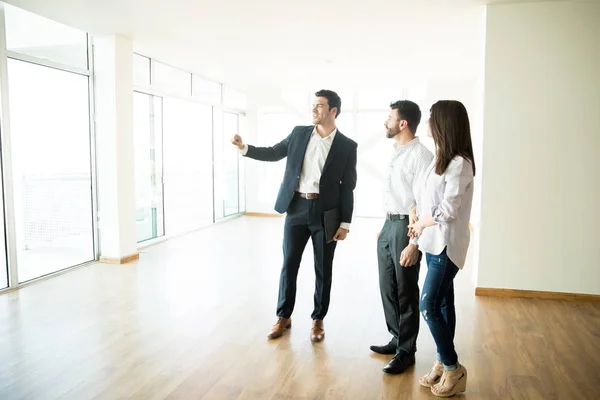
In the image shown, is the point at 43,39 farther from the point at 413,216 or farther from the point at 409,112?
the point at 413,216

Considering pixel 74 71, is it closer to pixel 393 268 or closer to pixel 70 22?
pixel 70 22

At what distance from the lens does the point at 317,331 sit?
3.34 meters

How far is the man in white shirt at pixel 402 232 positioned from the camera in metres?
2.73

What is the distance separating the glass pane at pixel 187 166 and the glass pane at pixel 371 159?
312 centimetres

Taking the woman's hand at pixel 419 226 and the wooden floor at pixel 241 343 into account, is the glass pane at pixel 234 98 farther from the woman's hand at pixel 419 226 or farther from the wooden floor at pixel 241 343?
the woman's hand at pixel 419 226

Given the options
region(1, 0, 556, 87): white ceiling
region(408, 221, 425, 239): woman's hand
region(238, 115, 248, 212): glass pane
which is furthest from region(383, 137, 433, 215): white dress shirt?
region(238, 115, 248, 212): glass pane

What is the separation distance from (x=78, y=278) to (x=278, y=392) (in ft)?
10.6

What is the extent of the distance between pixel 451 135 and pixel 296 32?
3.55 metres

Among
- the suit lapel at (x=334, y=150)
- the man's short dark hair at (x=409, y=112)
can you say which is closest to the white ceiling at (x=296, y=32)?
the suit lapel at (x=334, y=150)

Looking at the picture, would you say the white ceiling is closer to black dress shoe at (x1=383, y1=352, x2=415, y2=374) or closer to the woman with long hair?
the woman with long hair

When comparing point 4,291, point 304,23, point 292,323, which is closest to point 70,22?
point 304,23

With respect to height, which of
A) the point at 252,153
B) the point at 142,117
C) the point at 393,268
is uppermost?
the point at 142,117

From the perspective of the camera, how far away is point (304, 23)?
16.6 ft

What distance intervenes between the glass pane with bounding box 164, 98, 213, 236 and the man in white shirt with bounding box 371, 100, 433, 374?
520 centimetres
